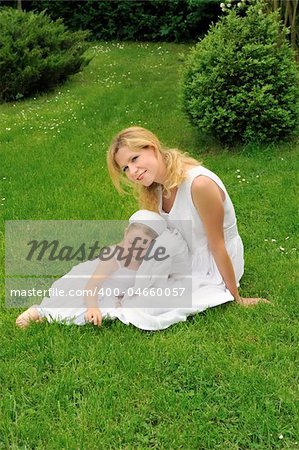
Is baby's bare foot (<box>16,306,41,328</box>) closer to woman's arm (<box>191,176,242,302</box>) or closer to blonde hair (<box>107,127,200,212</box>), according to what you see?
blonde hair (<box>107,127,200,212</box>)

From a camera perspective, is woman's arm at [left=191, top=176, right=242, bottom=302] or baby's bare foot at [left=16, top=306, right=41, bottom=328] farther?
baby's bare foot at [left=16, top=306, right=41, bottom=328]

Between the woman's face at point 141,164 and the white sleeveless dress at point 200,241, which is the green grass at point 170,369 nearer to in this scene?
the white sleeveless dress at point 200,241

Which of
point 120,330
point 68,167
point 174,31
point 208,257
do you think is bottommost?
point 174,31

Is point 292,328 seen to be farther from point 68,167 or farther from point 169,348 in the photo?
point 68,167

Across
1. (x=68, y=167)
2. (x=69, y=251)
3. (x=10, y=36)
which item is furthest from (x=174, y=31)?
(x=69, y=251)

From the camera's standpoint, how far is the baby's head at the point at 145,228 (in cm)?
329

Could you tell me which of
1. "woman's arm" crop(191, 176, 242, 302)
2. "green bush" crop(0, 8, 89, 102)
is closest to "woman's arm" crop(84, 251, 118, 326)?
"woman's arm" crop(191, 176, 242, 302)

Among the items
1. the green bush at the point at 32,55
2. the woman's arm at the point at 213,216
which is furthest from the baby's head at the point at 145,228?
the green bush at the point at 32,55

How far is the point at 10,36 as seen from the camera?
27.7 feet

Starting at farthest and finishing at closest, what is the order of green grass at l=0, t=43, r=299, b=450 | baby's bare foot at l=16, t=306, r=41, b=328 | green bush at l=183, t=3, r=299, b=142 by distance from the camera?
green bush at l=183, t=3, r=299, b=142
baby's bare foot at l=16, t=306, r=41, b=328
green grass at l=0, t=43, r=299, b=450

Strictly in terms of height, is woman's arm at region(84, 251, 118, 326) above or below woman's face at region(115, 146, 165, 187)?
below

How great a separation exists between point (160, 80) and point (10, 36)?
92.7 inches

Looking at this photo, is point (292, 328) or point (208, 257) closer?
point (292, 328)

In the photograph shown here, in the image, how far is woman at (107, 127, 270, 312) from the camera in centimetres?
305
